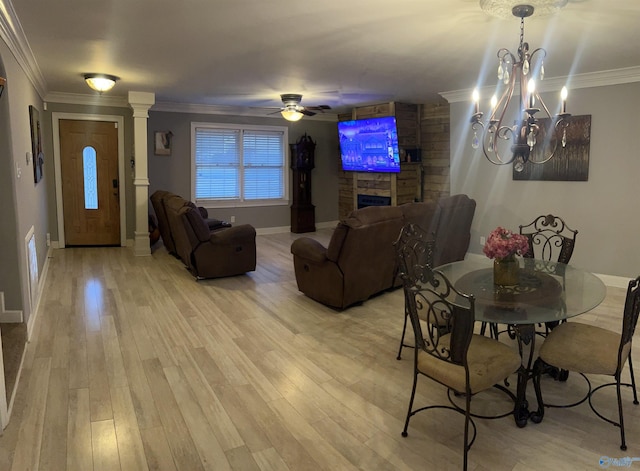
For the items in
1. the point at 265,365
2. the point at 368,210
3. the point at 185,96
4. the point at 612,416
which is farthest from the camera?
the point at 185,96

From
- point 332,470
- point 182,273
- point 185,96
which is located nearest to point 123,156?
point 185,96

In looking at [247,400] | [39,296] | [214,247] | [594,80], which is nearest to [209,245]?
[214,247]

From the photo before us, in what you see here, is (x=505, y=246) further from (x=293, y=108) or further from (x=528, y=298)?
(x=293, y=108)

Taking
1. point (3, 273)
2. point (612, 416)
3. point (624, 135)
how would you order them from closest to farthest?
point (612, 416) → point (3, 273) → point (624, 135)

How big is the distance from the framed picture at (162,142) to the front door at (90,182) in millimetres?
672

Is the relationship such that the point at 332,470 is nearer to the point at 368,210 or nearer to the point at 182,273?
the point at 368,210

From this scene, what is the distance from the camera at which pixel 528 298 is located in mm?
2535

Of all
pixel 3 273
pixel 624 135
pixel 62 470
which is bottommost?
pixel 62 470

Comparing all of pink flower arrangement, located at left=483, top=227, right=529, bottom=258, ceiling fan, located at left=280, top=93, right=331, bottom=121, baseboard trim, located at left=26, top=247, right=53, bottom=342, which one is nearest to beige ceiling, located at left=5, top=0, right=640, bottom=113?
ceiling fan, located at left=280, top=93, right=331, bottom=121

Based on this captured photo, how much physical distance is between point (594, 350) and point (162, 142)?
7082 mm

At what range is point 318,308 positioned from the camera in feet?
14.7

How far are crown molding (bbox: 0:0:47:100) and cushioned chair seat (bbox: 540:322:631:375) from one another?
3790 mm

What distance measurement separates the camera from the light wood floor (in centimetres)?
226

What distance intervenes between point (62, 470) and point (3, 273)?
2.05m
